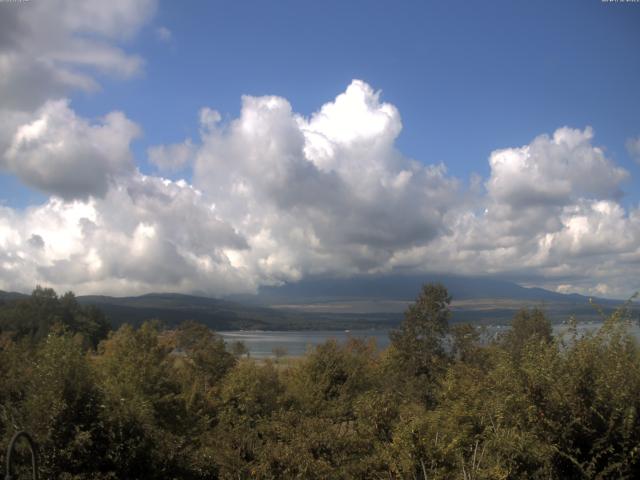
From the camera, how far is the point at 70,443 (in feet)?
42.1

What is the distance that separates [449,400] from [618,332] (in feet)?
35.0

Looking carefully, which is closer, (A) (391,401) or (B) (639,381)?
(B) (639,381)

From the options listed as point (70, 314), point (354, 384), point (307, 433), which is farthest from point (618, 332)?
point (70, 314)

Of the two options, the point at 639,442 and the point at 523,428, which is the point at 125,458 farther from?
the point at 639,442

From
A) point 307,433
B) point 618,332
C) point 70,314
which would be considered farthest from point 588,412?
point 70,314

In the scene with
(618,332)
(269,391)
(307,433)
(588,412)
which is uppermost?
(618,332)

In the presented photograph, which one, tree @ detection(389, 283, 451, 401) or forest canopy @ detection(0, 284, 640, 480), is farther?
tree @ detection(389, 283, 451, 401)

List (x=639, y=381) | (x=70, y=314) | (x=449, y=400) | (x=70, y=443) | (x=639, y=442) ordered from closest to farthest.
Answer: (x=639, y=442), (x=639, y=381), (x=70, y=443), (x=449, y=400), (x=70, y=314)

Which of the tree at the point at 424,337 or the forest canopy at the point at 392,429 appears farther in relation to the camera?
the tree at the point at 424,337

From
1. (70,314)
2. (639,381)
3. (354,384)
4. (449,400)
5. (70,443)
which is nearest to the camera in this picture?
(639,381)

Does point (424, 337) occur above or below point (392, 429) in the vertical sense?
below

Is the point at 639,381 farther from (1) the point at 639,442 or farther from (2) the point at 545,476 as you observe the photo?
(2) the point at 545,476

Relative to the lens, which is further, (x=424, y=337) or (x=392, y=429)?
(x=424, y=337)

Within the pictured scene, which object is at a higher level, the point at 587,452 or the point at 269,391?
the point at 587,452
